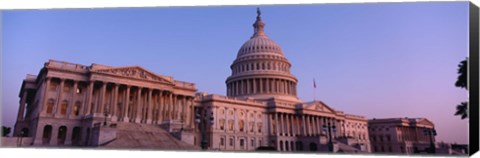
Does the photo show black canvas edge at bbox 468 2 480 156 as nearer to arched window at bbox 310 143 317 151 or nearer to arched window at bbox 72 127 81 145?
arched window at bbox 310 143 317 151

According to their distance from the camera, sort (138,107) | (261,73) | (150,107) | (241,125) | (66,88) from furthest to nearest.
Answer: (261,73), (241,125), (150,107), (138,107), (66,88)

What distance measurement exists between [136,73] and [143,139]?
14889 mm

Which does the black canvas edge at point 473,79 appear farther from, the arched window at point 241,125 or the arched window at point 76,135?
the arched window at point 241,125

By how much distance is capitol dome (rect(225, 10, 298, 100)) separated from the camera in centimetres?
7738

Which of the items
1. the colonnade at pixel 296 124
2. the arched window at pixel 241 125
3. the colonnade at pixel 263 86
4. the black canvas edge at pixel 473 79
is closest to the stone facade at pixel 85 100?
the arched window at pixel 241 125

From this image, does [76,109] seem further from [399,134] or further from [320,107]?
[399,134]

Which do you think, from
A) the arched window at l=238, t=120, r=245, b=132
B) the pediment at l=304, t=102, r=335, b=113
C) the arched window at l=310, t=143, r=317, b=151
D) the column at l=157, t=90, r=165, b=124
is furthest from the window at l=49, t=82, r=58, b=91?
A: the pediment at l=304, t=102, r=335, b=113

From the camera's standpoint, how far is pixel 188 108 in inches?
2199

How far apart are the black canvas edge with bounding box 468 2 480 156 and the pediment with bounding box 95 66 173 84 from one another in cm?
3698

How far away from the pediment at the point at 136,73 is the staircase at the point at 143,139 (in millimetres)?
7986

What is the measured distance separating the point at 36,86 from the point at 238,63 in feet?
144

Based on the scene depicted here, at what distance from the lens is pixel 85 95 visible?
149 feet

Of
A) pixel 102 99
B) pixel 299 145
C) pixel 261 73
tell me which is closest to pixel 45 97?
pixel 102 99

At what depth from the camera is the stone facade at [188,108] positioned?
140ft
